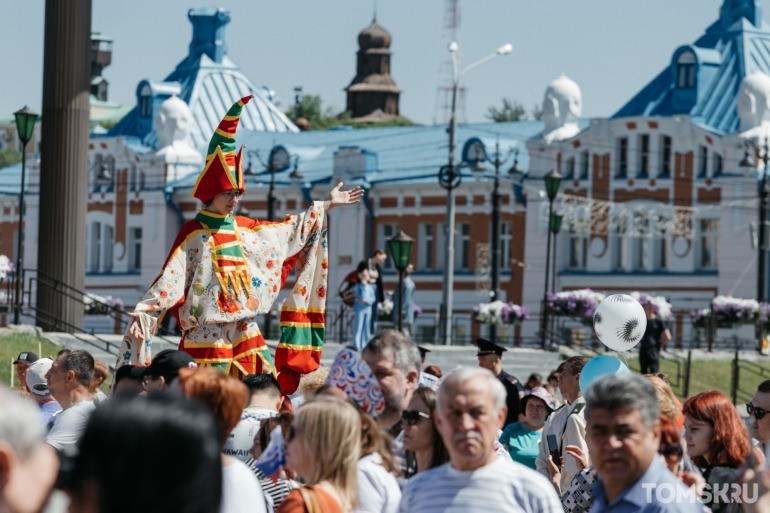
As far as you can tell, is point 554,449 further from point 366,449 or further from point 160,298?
point 366,449

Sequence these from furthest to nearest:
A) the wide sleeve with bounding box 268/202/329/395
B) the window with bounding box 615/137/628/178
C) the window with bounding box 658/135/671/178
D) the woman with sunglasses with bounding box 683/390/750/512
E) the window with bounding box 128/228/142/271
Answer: the window with bounding box 128/228/142/271 → the window with bounding box 615/137/628/178 → the window with bounding box 658/135/671/178 → the wide sleeve with bounding box 268/202/329/395 → the woman with sunglasses with bounding box 683/390/750/512

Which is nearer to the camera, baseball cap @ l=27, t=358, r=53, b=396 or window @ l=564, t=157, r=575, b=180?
baseball cap @ l=27, t=358, r=53, b=396

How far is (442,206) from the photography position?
56.6 meters

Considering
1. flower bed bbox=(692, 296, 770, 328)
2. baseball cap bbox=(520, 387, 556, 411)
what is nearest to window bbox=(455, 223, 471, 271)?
flower bed bbox=(692, 296, 770, 328)

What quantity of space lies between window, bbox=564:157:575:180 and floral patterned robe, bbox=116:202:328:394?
43417 millimetres

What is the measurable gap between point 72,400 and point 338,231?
47611 mm

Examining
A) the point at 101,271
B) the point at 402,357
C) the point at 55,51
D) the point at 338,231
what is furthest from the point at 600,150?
the point at 402,357

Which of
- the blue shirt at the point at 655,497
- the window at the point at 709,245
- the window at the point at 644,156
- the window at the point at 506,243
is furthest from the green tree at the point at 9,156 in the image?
the blue shirt at the point at 655,497

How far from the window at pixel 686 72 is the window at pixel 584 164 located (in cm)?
339

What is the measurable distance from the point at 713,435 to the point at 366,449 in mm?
1694

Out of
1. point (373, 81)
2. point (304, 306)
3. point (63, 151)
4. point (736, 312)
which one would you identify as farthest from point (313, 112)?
point (304, 306)

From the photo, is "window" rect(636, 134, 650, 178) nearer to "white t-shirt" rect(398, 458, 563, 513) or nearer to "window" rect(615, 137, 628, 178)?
"window" rect(615, 137, 628, 178)

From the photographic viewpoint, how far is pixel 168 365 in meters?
8.42

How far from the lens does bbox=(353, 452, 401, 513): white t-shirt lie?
6.72 metres
